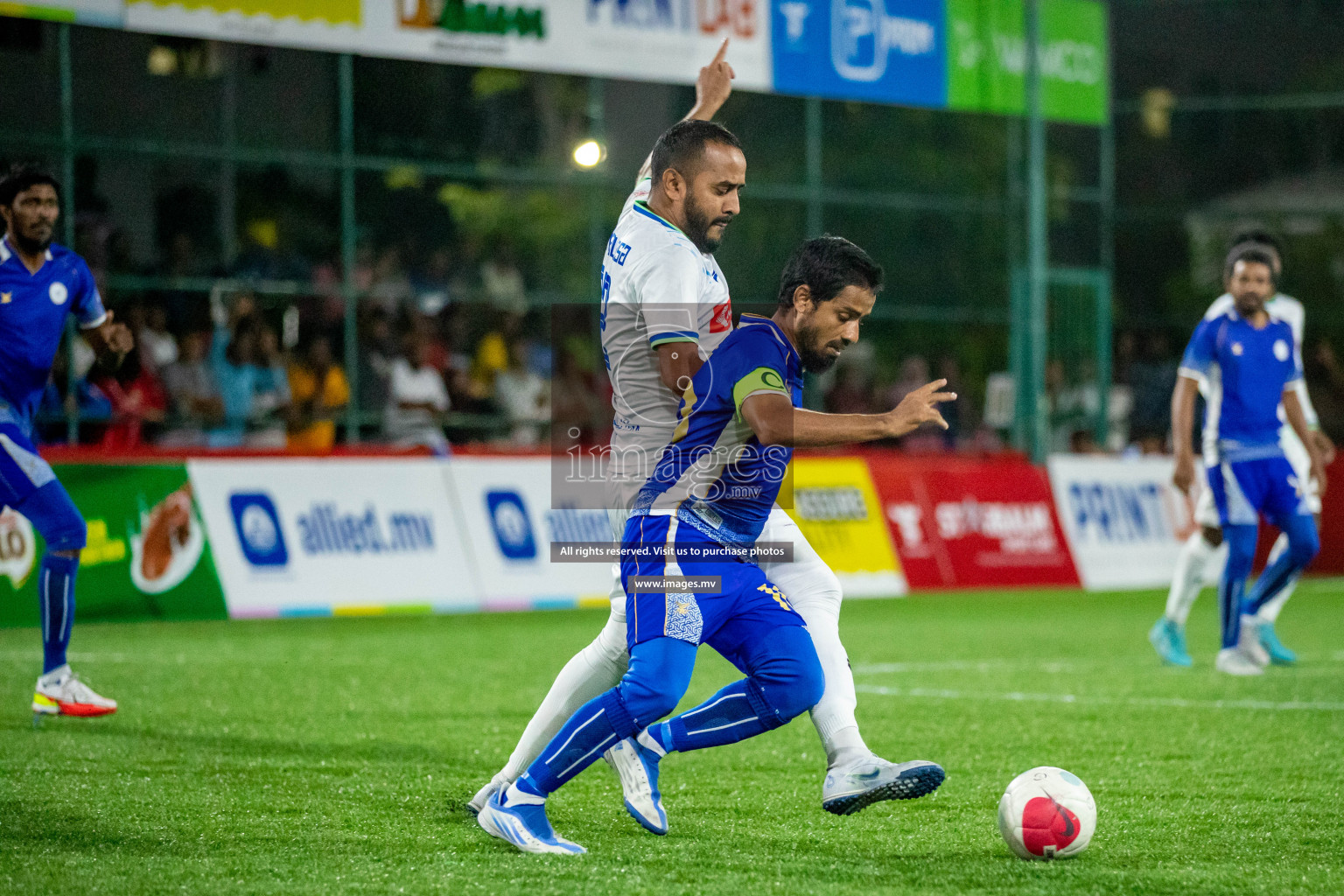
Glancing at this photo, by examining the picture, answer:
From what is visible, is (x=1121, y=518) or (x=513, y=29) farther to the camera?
(x=1121, y=518)

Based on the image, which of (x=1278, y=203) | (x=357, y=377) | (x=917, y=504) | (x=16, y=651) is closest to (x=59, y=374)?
(x=357, y=377)

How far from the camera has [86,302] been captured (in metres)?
7.84

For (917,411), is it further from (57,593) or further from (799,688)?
(57,593)

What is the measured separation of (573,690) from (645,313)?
4.00 ft

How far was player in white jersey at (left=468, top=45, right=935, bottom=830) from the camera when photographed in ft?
16.3

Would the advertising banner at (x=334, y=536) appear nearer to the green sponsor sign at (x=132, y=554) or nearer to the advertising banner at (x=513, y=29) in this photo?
the green sponsor sign at (x=132, y=554)

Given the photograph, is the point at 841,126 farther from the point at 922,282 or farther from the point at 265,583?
the point at 265,583

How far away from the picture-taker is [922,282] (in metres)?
24.1

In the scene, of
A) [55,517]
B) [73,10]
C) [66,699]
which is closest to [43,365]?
[55,517]

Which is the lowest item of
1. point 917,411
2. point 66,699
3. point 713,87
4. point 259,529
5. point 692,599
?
point 259,529

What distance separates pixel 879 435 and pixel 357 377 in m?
13.2

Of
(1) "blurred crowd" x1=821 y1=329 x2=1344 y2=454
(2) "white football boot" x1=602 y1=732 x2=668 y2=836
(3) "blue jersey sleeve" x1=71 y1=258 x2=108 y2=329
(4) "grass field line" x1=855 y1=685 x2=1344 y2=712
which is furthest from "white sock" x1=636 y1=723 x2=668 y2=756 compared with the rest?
(1) "blurred crowd" x1=821 y1=329 x2=1344 y2=454

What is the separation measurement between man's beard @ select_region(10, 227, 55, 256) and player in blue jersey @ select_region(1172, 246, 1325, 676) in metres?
6.23

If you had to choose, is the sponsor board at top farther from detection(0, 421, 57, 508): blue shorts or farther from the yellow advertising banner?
detection(0, 421, 57, 508): blue shorts
